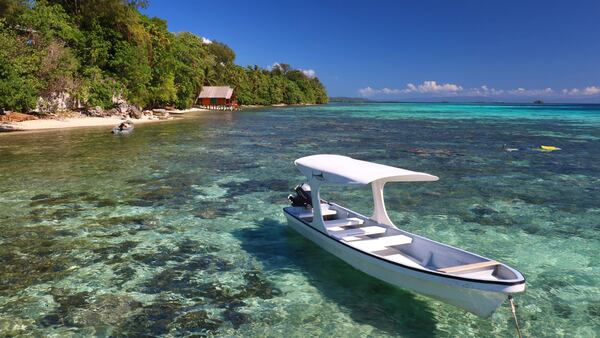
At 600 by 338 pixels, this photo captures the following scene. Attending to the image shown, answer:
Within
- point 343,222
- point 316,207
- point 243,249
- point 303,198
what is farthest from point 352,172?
point 243,249

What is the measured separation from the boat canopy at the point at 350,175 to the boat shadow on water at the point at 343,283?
0.98m

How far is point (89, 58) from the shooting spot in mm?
51688

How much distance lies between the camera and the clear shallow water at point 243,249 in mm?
7340

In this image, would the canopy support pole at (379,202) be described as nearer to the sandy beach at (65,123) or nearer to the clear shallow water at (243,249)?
the clear shallow water at (243,249)

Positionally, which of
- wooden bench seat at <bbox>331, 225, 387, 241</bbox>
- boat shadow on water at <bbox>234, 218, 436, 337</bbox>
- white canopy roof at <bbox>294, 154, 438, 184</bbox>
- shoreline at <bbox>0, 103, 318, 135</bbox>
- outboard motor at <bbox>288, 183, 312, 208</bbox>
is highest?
white canopy roof at <bbox>294, 154, 438, 184</bbox>

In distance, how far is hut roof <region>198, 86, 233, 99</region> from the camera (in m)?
90.9

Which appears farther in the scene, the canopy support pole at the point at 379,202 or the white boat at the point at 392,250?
the canopy support pole at the point at 379,202

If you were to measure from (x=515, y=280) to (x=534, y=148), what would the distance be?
1194 inches

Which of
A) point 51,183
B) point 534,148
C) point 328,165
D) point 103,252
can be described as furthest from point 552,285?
point 534,148

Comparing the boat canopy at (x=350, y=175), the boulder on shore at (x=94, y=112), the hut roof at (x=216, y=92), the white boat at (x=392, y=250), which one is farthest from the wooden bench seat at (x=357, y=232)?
the hut roof at (x=216, y=92)

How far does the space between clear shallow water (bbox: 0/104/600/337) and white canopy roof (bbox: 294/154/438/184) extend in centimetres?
215

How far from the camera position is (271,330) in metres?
7.07

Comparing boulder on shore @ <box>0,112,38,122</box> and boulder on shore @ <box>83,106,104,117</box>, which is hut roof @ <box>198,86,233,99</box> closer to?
boulder on shore @ <box>83,106,104,117</box>

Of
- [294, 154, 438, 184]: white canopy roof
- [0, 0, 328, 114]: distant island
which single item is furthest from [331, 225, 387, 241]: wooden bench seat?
[0, 0, 328, 114]: distant island
